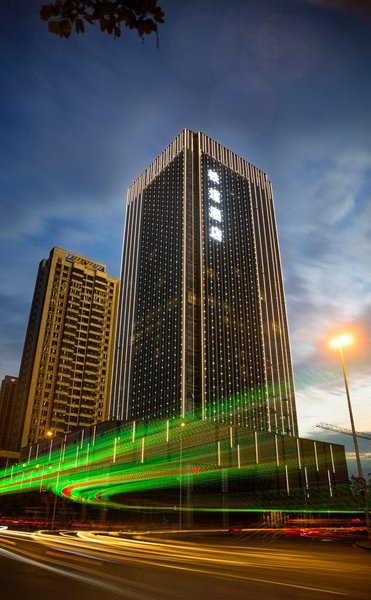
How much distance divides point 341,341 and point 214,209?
122 metres

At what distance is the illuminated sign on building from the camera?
140375 mm

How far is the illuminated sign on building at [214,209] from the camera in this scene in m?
140

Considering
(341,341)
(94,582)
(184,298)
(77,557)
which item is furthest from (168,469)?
(184,298)

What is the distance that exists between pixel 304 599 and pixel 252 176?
176505mm

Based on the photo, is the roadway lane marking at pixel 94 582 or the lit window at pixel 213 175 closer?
the roadway lane marking at pixel 94 582

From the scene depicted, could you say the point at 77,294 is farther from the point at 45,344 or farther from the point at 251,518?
the point at 251,518

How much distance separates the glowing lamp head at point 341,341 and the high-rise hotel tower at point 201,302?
293 feet

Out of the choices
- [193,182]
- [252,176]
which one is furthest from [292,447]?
[252,176]

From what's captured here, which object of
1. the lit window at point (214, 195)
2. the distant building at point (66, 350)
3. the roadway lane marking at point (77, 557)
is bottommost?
the roadway lane marking at point (77, 557)

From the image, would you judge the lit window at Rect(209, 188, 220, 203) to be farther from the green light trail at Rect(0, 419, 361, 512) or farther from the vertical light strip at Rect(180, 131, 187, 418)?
the green light trail at Rect(0, 419, 361, 512)

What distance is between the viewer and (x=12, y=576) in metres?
10.5

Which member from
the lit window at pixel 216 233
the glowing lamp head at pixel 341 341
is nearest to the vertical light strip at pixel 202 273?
the lit window at pixel 216 233

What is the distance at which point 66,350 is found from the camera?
128750mm

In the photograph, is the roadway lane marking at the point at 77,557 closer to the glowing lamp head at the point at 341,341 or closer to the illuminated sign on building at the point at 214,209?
the glowing lamp head at the point at 341,341
